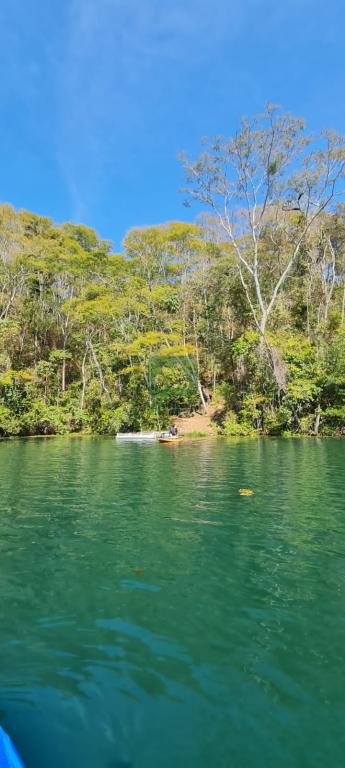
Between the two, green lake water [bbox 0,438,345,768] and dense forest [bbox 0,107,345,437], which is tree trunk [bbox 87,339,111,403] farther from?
green lake water [bbox 0,438,345,768]

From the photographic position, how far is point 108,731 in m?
2.94

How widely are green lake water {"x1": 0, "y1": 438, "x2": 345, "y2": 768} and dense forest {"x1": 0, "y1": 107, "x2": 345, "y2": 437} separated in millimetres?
23726

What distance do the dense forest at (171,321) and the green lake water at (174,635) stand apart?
23.7 m

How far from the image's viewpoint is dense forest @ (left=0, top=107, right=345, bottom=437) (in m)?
31.8

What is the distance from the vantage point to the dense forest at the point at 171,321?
31.8 m

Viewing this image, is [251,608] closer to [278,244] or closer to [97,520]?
[97,520]

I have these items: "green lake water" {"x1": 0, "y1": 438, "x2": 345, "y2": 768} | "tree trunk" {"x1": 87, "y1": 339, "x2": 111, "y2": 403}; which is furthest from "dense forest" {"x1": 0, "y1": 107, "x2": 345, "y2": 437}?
"green lake water" {"x1": 0, "y1": 438, "x2": 345, "y2": 768}

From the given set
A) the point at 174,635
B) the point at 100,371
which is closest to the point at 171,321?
the point at 100,371

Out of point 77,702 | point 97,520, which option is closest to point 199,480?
point 97,520

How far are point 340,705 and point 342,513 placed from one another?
Result: 18.2ft

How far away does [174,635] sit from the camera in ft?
13.4

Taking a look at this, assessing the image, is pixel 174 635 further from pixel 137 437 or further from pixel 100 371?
pixel 100 371

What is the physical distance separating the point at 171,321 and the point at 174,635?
3447 centimetres

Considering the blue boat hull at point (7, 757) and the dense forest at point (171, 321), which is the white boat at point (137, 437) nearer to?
the dense forest at point (171, 321)
